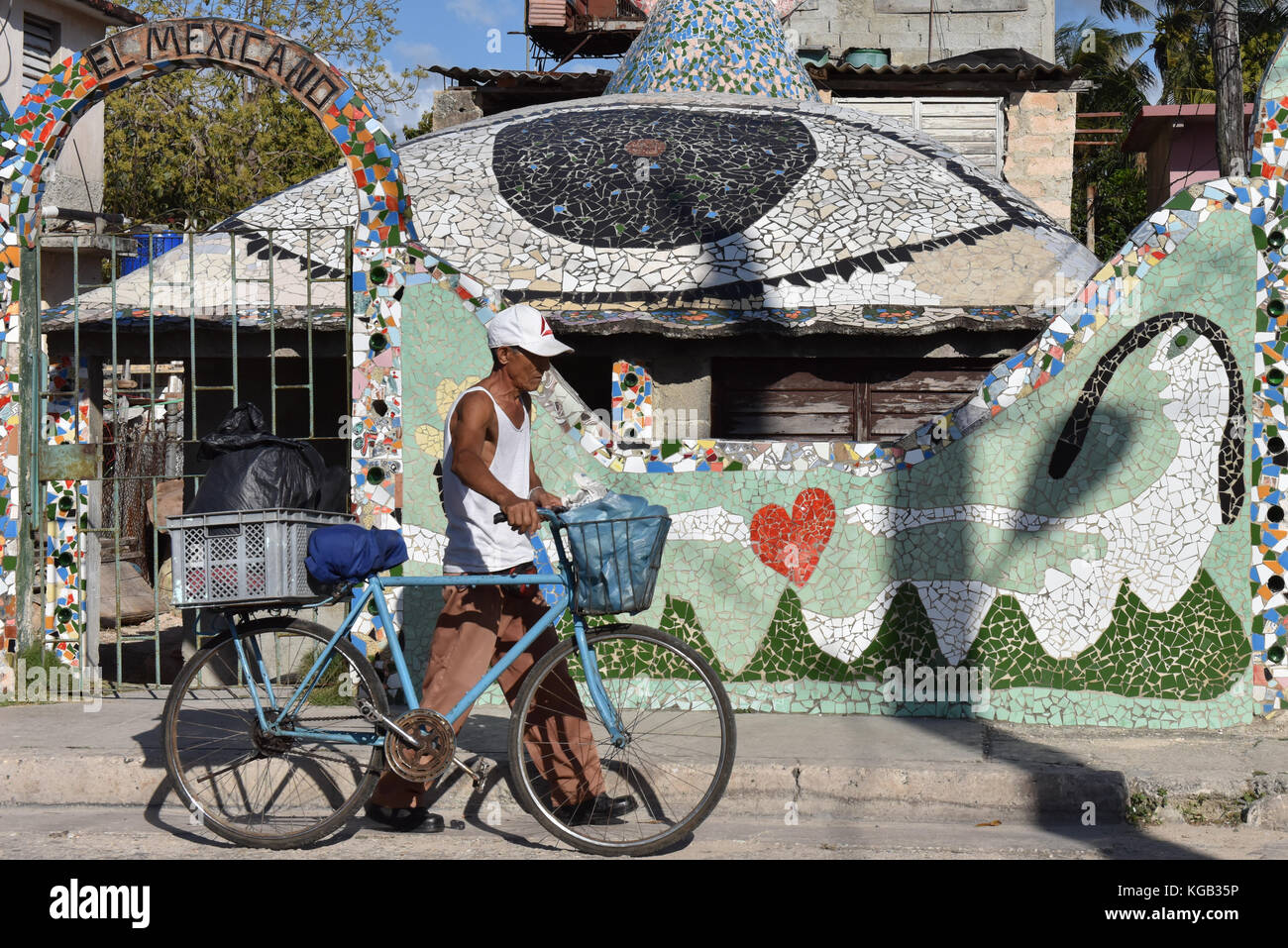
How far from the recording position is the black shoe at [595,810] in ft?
17.6

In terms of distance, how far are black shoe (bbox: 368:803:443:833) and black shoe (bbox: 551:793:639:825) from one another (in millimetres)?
508

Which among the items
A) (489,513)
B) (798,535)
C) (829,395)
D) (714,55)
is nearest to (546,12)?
(714,55)

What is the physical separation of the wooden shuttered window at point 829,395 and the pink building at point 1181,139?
1643 centimetres

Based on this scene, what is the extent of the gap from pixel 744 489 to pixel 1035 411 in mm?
1402

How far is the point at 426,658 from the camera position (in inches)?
286

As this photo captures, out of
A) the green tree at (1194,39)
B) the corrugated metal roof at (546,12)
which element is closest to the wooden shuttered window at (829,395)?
the corrugated metal roof at (546,12)

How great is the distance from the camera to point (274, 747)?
5363 millimetres

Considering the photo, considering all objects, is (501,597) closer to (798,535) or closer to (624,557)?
(624,557)

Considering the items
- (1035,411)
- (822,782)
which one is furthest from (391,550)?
(1035,411)

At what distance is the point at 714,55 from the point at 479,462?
940 cm

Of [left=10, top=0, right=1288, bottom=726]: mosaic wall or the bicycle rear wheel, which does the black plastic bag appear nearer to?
[left=10, top=0, right=1288, bottom=726]: mosaic wall

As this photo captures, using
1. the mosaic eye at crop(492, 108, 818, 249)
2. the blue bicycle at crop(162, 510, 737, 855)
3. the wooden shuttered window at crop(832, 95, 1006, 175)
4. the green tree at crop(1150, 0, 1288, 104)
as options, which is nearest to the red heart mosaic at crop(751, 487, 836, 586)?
the blue bicycle at crop(162, 510, 737, 855)

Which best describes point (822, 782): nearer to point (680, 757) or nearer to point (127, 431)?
point (680, 757)

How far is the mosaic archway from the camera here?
715cm
